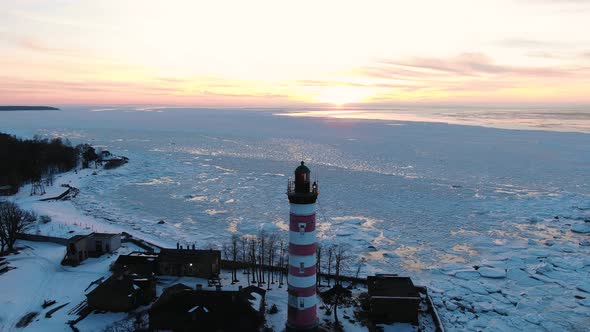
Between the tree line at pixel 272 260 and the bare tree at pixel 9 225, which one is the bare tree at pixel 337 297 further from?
the bare tree at pixel 9 225

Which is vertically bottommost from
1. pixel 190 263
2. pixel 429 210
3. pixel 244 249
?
pixel 244 249

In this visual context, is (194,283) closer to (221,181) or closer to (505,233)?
(505,233)

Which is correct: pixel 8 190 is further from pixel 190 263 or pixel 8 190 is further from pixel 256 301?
pixel 256 301

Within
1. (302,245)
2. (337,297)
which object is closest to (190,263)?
(337,297)

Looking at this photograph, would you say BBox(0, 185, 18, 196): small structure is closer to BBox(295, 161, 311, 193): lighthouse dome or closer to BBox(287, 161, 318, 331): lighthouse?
BBox(287, 161, 318, 331): lighthouse

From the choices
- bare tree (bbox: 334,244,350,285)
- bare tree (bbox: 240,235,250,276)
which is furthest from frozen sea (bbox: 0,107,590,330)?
bare tree (bbox: 240,235,250,276)

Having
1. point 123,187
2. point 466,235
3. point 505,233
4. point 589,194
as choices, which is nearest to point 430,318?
point 466,235
